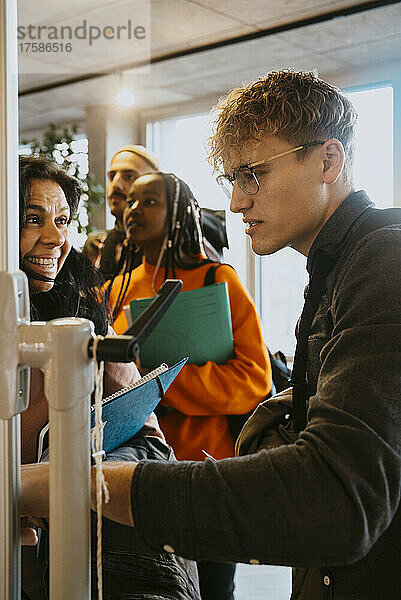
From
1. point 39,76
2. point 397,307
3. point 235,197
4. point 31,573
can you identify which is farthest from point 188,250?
point 39,76

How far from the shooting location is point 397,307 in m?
0.68

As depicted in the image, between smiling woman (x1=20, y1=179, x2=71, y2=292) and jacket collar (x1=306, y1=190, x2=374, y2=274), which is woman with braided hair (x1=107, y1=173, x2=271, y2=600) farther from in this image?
jacket collar (x1=306, y1=190, x2=374, y2=274)

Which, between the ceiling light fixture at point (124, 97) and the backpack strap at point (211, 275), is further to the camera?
the ceiling light fixture at point (124, 97)

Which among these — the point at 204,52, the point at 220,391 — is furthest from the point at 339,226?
the point at 204,52

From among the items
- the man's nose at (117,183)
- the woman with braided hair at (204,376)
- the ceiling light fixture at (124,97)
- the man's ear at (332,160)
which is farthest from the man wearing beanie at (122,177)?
the man's ear at (332,160)

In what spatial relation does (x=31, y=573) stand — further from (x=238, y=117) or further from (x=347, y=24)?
(x=347, y=24)

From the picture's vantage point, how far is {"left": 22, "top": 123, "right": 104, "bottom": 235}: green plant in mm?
3574

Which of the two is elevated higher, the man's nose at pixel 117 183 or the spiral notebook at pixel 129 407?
the man's nose at pixel 117 183

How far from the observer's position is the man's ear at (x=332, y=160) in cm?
96

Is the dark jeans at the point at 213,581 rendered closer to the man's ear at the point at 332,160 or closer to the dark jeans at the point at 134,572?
the dark jeans at the point at 134,572

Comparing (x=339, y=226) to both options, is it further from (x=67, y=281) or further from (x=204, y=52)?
(x=204, y=52)

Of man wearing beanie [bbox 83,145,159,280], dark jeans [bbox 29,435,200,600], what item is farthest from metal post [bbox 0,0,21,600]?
man wearing beanie [bbox 83,145,159,280]

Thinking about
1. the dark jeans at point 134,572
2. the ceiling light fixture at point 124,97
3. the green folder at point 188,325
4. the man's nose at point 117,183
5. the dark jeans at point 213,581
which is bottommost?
the dark jeans at point 213,581

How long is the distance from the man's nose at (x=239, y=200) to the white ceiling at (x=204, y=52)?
1.81 metres
